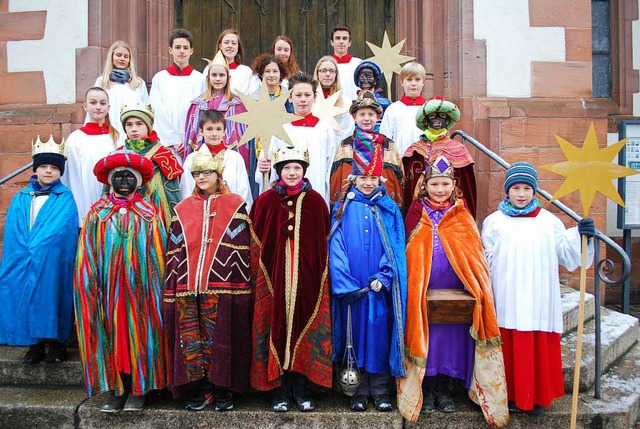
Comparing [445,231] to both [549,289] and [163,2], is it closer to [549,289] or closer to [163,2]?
[549,289]

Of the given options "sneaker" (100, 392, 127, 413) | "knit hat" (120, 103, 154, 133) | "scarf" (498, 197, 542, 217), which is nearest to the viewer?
"sneaker" (100, 392, 127, 413)

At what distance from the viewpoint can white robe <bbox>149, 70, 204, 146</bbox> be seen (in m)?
5.85

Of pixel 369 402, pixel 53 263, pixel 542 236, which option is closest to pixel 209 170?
pixel 53 263

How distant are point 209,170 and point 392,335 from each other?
1.66m

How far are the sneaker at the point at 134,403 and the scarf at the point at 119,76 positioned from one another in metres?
3.03

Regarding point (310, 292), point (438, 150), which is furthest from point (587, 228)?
→ point (310, 292)

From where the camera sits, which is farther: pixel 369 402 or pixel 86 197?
pixel 86 197

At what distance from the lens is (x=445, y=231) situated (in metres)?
4.23

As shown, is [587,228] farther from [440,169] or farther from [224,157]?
[224,157]

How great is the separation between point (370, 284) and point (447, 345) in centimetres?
69

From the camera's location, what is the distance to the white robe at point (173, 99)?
Result: 585 centimetres

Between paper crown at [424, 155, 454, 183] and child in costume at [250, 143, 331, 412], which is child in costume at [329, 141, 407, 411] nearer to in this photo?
child in costume at [250, 143, 331, 412]

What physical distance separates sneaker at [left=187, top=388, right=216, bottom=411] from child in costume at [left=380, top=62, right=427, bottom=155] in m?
2.71

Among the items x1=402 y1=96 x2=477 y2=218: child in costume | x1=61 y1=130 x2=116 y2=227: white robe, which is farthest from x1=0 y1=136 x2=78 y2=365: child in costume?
x1=402 y1=96 x2=477 y2=218: child in costume
